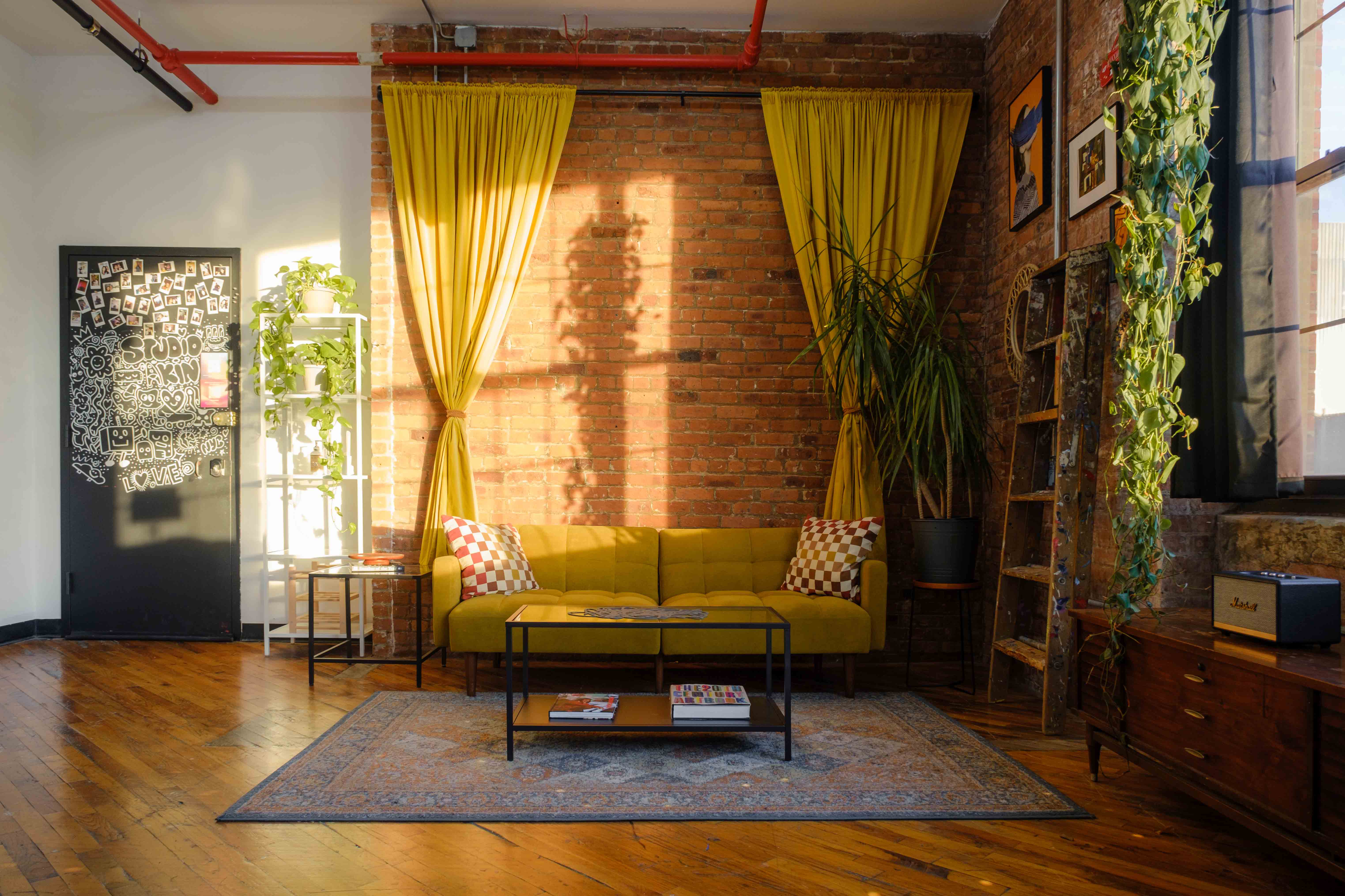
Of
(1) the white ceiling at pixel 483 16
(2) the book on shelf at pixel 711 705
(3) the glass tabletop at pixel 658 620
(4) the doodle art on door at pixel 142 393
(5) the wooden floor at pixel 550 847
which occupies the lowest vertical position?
(5) the wooden floor at pixel 550 847

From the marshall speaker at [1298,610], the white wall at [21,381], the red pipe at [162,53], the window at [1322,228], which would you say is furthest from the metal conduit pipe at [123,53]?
the marshall speaker at [1298,610]

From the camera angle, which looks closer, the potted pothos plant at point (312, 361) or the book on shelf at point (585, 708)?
the book on shelf at point (585, 708)

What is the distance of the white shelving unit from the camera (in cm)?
502

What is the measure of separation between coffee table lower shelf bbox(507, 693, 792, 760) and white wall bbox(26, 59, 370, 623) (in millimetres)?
2922

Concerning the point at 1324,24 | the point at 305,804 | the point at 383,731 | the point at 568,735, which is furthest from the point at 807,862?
the point at 1324,24

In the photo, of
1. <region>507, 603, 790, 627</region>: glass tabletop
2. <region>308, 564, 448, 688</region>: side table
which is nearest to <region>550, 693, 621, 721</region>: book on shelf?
<region>507, 603, 790, 627</region>: glass tabletop

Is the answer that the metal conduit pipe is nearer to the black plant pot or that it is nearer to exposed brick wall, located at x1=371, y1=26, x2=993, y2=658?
exposed brick wall, located at x1=371, y1=26, x2=993, y2=658

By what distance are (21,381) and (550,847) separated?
495cm

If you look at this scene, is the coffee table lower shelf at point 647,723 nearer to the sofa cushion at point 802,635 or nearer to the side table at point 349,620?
the sofa cushion at point 802,635

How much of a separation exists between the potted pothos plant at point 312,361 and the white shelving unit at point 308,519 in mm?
54

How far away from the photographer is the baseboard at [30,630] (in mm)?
5043

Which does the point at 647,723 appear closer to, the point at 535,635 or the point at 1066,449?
the point at 535,635

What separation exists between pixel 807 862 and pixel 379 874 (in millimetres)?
1142

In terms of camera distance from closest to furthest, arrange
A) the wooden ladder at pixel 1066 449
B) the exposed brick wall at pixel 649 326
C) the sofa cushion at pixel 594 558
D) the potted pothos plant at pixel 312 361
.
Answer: the wooden ladder at pixel 1066 449 → the sofa cushion at pixel 594 558 → the exposed brick wall at pixel 649 326 → the potted pothos plant at pixel 312 361
